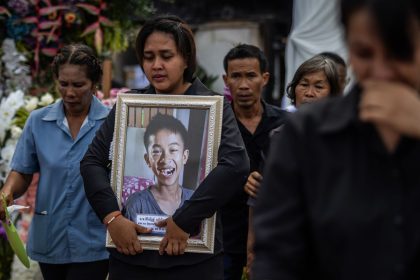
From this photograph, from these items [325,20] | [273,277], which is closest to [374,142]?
[273,277]

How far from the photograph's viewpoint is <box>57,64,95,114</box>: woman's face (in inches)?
170

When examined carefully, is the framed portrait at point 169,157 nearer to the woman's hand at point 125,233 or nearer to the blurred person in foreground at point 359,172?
→ the woman's hand at point 125,233

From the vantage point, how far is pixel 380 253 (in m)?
1.90

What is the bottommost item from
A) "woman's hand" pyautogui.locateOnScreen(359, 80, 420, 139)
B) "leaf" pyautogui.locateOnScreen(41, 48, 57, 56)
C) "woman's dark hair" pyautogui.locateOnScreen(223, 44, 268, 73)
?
"woman's hand" pyautogui.locateOnScreen(359, 80, 420, 139)

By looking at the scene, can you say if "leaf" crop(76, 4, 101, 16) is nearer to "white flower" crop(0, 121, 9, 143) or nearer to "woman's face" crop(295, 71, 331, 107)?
"white flower" crop(0, 121, 9, 143)

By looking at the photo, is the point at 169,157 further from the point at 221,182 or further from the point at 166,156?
the point at 221,182

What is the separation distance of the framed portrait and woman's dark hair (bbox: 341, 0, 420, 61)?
1.77 metres

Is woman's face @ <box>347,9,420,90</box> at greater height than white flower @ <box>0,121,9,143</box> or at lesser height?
greater

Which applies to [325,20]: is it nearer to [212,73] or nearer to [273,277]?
[212,73]

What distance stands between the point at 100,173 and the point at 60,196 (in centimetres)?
69

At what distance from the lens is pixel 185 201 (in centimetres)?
349

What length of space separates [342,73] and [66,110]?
1.52 m

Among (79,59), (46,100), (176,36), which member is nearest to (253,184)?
(176,36)

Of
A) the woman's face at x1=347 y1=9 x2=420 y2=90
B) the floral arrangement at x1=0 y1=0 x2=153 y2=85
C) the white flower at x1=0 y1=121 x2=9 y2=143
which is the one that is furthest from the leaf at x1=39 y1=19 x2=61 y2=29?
the woman's face at x1=347 y1=9 x2=420 y2=90
